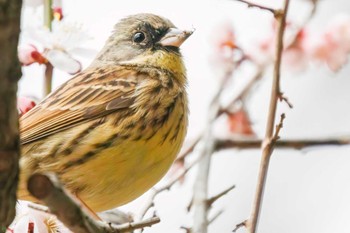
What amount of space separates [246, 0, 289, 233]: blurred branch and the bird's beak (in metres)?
0.98

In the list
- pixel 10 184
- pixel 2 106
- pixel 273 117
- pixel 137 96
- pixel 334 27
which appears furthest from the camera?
pixel 334 27

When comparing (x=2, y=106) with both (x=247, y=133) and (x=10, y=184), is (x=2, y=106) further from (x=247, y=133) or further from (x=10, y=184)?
(x=247, y=133)

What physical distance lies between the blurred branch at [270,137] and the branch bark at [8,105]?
118cm

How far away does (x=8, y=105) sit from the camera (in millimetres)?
1588

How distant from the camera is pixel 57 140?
11.9ft

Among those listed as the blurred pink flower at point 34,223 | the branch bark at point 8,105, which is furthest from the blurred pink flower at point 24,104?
the branch bark at point 8,105

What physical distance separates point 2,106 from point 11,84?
0.05m

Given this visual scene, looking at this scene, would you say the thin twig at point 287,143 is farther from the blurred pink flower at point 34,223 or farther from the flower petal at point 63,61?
the blurred pink flower at point 34,223

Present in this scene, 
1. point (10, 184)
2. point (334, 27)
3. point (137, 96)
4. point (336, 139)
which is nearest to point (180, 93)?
point (137, 96)

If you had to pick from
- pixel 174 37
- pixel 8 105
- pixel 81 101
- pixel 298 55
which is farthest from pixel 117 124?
pixel 8 105

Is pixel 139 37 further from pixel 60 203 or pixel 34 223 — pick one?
pixel 60 203

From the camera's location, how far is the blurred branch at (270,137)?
8.87 feet

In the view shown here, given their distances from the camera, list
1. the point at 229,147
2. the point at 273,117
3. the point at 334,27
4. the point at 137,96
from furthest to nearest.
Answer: the point at 334,27
the point at 229,147
the point at 137,96
the point at 273,117

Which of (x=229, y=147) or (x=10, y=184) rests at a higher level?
(x=10, y=184)
